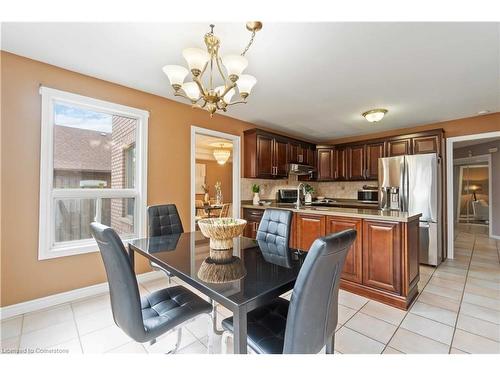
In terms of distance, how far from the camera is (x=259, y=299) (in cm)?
106

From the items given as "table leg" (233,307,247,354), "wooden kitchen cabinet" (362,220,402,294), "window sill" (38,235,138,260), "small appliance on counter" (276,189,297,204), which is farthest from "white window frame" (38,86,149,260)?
"small appliance on counter" (276,189,297,204)

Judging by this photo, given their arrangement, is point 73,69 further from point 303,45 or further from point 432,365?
point 432,365

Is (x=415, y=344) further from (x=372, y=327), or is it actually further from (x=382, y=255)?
(x=382, y=255)

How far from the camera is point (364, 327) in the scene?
2.02m

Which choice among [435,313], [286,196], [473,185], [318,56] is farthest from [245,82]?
[473,185]

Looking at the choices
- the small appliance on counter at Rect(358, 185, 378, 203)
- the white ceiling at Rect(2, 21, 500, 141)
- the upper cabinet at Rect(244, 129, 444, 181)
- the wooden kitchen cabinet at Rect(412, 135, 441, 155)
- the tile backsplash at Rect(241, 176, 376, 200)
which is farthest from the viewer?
the small appliance on counter at Rect(358, 185, 378, 203)

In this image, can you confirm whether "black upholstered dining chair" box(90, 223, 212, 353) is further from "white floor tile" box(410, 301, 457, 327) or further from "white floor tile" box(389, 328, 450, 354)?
"white floor tile" box(410, 301, 457, 327)

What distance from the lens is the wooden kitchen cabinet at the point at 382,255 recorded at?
7.82 feet

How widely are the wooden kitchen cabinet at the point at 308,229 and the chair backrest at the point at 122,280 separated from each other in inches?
92.8

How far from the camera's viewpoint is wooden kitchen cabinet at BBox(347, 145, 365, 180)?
194 inches

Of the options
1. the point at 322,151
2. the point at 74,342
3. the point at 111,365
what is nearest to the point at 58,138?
the point at 74,342

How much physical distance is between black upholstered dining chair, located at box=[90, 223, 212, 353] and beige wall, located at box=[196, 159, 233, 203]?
20.9ft

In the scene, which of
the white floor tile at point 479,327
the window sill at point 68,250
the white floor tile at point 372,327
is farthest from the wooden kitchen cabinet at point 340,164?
the window sill at point 68,250

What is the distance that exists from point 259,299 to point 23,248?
97.9 inches
